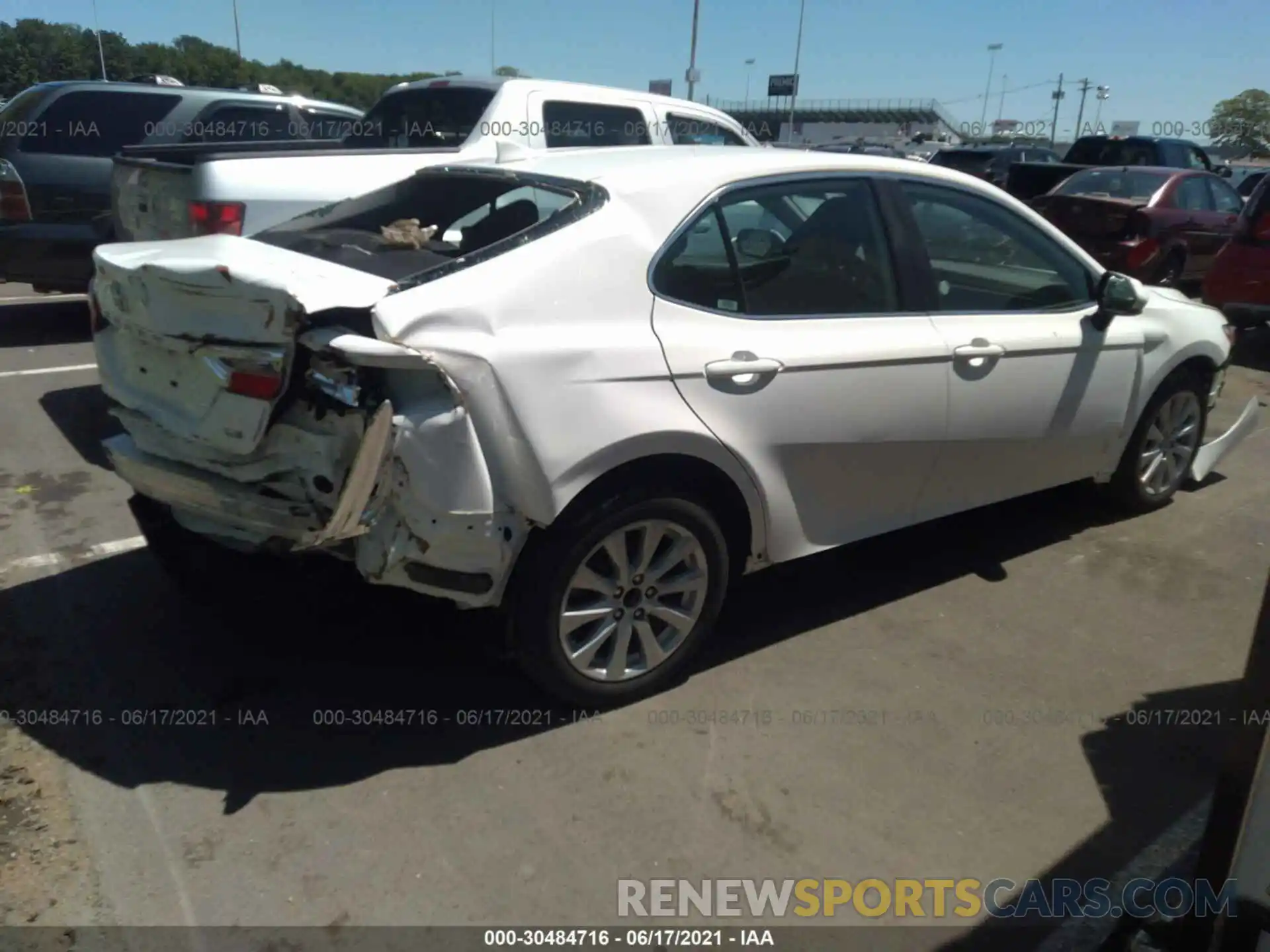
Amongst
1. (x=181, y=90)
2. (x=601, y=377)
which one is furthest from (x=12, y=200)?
(x=601, y=377)

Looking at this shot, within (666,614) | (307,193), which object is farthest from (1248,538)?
(307,193)

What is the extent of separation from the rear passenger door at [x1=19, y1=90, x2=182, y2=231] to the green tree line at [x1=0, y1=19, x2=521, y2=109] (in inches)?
1360

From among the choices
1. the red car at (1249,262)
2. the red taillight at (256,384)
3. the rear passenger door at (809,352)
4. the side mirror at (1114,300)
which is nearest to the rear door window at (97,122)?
the red taillight at (256,384)

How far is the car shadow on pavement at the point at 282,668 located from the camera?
311 centimetres

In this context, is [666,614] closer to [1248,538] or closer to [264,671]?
[264,671]

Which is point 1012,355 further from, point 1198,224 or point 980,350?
point 1198,224

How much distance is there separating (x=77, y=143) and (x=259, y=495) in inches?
261

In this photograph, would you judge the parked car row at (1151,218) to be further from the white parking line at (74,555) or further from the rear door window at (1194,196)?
the white parking line at (74,555)

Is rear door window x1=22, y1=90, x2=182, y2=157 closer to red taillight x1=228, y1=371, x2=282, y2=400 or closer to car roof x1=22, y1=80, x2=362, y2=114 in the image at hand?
car roof x1=22, y1=80, x2=362, y2=114

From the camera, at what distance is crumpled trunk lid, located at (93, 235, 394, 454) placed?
2.82 meters

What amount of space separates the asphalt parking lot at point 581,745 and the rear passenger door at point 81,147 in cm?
405

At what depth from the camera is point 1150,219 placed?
10.6 meters

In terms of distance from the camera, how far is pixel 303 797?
9.59ft

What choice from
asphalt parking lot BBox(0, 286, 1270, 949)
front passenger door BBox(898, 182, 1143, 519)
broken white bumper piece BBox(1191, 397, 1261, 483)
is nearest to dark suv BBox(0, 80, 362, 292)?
asphalt parking lot BBox(0, 286, 1270, 949)
